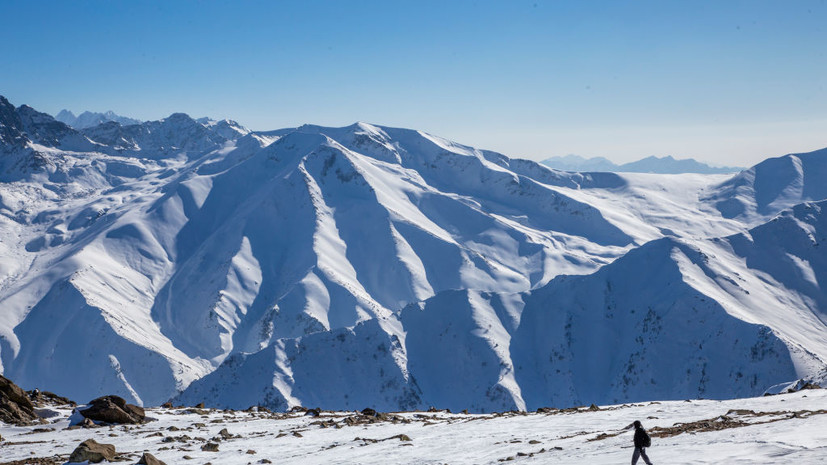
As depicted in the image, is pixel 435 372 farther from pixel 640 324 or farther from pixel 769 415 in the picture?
pixel 769 415

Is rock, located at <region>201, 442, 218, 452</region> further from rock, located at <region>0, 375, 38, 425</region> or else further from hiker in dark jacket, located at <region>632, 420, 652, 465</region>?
hiker in dark jacket, located at <region>632, 420, 652, 465</region>

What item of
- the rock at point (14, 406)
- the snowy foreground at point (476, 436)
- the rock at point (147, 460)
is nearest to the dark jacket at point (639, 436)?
the snowy foreground at point (476, 436)

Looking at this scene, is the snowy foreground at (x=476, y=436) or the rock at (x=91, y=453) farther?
the rock at (x=91, y=453)

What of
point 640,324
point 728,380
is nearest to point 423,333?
point 640,324

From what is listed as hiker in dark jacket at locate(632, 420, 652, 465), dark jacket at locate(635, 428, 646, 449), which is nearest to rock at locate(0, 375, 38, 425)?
hiker in dark jacket at locate(632, 420, 652, 465)

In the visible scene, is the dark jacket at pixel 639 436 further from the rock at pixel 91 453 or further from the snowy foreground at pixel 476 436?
the rock at pixel 91 453
